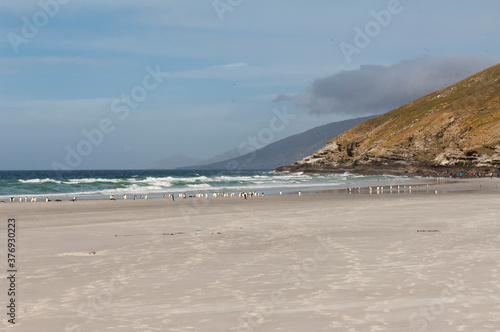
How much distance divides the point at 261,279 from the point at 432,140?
5978 inches

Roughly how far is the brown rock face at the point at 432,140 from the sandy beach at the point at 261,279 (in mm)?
115689

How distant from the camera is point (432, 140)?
504ft

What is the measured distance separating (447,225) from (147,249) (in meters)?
12.1

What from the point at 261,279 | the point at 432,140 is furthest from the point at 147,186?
the point at 432,140

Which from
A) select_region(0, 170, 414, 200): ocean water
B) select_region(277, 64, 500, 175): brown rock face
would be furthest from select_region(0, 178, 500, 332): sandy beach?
select_region(277, 64, 500, 175): brown rock face

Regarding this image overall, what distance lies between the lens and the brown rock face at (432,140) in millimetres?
132875

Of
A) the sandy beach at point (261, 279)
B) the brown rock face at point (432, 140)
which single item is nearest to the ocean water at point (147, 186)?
the sandy beach at point (261, 279)

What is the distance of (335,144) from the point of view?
187625mm

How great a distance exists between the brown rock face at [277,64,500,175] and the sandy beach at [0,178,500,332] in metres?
116

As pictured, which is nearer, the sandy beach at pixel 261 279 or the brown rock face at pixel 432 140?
the sandy beach at pixel 261 279

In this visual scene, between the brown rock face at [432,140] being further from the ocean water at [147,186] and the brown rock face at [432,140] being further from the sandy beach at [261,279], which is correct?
the sandy beach at [261,279]

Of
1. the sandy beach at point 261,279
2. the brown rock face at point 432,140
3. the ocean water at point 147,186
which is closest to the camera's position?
the sandy beach at point 261,279

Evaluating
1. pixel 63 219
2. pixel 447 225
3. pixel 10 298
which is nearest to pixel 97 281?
pixel 10 298

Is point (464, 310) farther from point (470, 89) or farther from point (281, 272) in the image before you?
point (470, 89)
